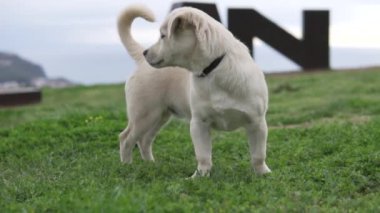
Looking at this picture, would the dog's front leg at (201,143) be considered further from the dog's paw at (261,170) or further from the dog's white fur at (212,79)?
the dog's paw at (261,170)

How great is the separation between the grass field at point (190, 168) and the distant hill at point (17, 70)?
11510mm

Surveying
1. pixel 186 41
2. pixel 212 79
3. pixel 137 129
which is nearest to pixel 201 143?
pixel 212 79

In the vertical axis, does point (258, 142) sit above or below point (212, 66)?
below

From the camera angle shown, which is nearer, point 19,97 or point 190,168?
point 190,168

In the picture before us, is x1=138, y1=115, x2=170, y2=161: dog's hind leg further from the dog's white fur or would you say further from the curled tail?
the dog's white fur

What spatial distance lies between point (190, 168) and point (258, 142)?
0.82m

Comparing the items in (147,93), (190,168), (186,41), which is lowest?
(190,168)

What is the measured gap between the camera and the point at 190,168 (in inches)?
251

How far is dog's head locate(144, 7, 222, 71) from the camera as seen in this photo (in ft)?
17.6

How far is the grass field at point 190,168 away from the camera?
451 centimetres

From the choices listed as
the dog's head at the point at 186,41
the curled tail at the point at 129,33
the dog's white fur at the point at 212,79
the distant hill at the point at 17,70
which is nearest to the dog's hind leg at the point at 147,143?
the curled tail at the point at 129,33

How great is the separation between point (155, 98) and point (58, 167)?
117cm

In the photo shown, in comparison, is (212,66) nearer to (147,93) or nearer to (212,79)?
(212,79)

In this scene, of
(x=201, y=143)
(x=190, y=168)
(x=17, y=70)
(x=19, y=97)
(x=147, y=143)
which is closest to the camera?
(x=201, y=143)
